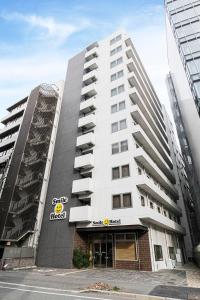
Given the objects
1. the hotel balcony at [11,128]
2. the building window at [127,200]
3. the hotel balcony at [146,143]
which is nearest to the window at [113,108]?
the hotel balcony at [146,143]

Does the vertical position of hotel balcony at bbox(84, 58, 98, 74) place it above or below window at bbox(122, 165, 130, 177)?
above

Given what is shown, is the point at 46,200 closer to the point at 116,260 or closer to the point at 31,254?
the point at 31,254

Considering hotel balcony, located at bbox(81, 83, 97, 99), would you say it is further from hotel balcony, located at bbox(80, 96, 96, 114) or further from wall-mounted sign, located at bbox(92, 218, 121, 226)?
wall-mounted sign, located at bbox(92, 218, 121, 226)

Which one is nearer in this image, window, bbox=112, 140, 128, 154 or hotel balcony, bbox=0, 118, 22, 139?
window, bbox=112, 140, 128, 154

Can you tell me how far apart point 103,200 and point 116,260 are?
6334mm

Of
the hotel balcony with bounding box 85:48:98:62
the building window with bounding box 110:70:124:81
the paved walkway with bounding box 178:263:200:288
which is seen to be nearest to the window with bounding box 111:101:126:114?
the building window with bounding box 110:70:124:81

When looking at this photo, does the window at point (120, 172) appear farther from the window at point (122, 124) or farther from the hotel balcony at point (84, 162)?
the window at point (122, 124)

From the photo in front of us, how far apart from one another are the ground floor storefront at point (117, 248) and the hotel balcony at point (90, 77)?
2434 cm

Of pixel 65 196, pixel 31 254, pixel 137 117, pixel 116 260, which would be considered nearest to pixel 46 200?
pixel 65 196

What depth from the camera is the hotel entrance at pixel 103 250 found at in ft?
77.0

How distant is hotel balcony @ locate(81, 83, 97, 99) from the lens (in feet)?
113

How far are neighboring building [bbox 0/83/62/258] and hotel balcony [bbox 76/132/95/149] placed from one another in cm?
780

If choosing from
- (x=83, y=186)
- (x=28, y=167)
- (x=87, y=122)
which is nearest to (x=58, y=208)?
(x=83, y=186)

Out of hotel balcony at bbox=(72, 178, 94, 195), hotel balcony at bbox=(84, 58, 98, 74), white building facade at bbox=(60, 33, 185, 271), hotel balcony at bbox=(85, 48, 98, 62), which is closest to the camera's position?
white building facade at bbox=(60, 33, 185, 271)
